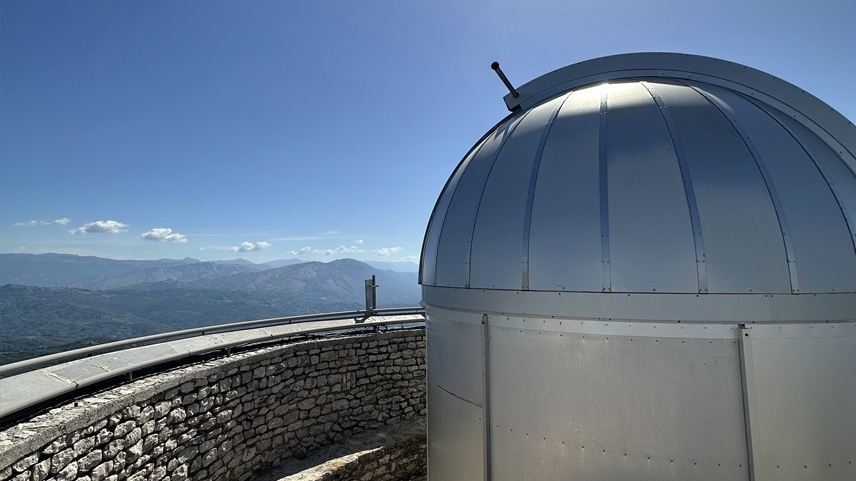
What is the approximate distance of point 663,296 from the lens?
2625 mm

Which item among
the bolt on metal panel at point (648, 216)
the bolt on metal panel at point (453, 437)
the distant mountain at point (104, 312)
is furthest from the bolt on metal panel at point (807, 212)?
the distant mountain at point (104, 312)

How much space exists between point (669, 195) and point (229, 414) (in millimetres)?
6814

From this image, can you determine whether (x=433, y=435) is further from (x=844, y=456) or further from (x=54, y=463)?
(x=54, y=463)

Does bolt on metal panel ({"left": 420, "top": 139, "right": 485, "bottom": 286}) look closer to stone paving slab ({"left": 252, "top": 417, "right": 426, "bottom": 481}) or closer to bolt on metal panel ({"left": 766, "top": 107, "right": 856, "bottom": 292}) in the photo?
bolt on metal panel ({"left": 766, "top": 107, "right": 856, "bottom": 292})

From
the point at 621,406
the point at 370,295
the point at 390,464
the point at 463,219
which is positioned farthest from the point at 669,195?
the point at 370,295

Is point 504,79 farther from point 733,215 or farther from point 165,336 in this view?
point 165,336

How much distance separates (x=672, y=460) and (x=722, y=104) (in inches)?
114

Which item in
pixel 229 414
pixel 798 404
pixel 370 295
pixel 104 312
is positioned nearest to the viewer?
pixel 798 404

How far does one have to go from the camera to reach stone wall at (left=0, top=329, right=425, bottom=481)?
3885 mm

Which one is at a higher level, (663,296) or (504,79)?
(504,79)

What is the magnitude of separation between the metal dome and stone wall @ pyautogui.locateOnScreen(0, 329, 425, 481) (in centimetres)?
404

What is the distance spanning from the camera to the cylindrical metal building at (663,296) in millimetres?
2557

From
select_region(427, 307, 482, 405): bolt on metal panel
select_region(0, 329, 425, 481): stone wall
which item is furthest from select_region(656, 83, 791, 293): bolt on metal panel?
select_region(0, 329, 425, 481): stone wall

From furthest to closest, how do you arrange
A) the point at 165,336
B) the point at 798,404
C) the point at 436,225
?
the point at 165,336 < the point at 436,225 < the point at 798,404
